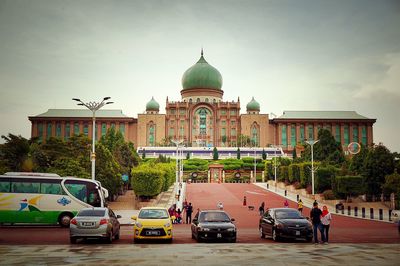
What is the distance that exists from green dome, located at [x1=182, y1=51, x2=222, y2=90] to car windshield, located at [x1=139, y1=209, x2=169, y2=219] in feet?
339

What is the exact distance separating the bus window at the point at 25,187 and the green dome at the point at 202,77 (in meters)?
96.9

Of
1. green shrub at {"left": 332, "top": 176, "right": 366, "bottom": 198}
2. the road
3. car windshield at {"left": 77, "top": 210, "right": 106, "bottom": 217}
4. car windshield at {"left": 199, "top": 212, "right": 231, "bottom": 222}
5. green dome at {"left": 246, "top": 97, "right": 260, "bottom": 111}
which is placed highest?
green dome at {"left": 246, "top": 97, "right": 260, "bottom": 111}

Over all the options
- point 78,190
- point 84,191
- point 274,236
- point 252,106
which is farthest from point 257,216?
point 252,106

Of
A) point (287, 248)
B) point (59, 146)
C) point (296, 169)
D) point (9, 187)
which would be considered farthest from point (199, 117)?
point (287, 248)

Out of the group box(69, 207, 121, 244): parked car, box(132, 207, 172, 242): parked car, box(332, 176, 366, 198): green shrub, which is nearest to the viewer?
box(69, 207, 121, 244): parked car

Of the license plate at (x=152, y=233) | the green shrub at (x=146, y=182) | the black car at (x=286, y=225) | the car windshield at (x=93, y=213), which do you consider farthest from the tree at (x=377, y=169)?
the car windshield at (x=93, y=213)

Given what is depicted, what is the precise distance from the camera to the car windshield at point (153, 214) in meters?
19.6

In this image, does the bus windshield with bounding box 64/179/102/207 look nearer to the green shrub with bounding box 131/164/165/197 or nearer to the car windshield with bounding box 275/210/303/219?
the car windshield with bounding box 275/210/303/219

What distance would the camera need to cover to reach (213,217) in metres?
20.2

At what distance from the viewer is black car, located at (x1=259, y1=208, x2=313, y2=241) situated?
1916cm

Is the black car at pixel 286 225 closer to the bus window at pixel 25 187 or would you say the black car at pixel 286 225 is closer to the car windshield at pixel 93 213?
the car windshield at pixel 93 213

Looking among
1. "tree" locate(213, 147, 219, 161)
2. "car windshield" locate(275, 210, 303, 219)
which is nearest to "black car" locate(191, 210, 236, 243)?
"car windshield" locate(275, 210, 303, 219)

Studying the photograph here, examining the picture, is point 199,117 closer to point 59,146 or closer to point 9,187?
point 59,146

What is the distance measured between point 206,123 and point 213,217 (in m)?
104
